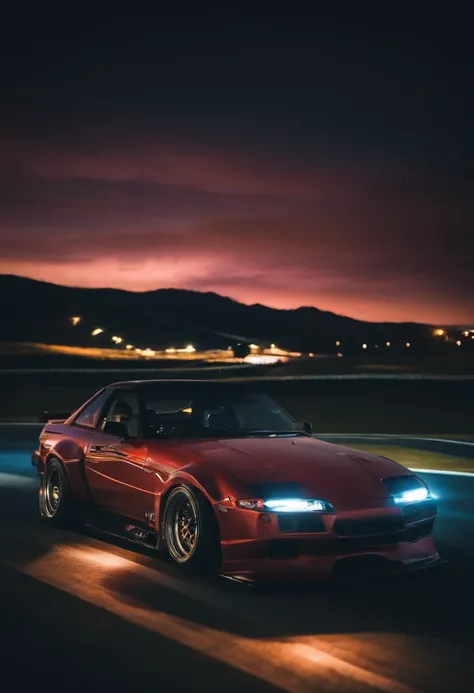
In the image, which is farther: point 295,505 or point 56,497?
point 56,497

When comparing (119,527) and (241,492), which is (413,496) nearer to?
(241,492)

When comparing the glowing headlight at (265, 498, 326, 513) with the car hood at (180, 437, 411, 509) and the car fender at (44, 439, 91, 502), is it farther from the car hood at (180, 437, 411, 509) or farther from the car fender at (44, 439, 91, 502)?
the car fender at (44, 439, 91, 502)

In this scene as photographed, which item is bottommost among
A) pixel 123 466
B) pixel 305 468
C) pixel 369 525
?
pixel 369 525

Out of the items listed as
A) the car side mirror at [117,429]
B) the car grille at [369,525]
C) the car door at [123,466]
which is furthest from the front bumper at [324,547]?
the car side mirror at [117,429]

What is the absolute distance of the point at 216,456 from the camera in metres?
8.50

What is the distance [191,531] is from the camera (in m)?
8.47

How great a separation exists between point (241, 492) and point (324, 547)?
693 mm

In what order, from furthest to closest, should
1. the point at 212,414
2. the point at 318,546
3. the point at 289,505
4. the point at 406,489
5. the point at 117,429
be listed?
the point at 212,414
the point at 117,429
the point at 406,489
the point at 289,505
the point at 318,546

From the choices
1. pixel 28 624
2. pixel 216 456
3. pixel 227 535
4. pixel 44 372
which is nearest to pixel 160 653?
pixel 28 624

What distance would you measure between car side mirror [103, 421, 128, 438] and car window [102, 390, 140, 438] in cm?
6

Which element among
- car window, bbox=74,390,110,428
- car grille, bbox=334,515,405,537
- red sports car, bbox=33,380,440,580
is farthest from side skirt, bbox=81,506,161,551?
car grille, bbox=334,515,405,537

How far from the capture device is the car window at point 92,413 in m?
10.6

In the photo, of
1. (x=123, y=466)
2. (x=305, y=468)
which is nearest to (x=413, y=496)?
(x=305, y=468)

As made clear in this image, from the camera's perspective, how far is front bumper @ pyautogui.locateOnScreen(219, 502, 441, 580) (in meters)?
7.74
